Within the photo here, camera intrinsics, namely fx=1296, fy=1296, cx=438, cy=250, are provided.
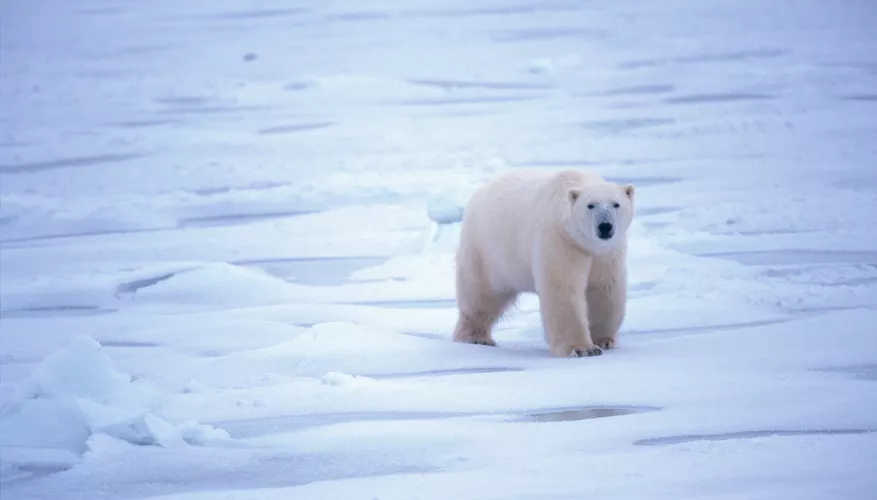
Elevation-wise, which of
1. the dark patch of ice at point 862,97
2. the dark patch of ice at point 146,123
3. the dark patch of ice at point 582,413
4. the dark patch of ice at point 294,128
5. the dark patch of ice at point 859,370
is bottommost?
the dark patch of ice at point 146,123

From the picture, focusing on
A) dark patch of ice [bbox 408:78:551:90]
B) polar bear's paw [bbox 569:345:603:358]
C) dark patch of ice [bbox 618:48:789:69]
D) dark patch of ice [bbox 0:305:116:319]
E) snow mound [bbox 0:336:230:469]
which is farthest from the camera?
dark patch of ice [bbox 618:48:789:69]

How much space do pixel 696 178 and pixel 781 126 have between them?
1571mm

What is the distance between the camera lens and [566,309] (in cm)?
382

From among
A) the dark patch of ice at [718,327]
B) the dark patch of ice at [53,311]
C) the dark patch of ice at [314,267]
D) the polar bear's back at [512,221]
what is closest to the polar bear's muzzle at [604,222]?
the polar bear's back at [512,221]

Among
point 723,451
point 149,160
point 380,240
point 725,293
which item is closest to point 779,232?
point 725,293

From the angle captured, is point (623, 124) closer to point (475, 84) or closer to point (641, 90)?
point (641, 90)

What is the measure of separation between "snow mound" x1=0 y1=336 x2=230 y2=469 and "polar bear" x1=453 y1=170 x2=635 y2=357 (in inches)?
48.3

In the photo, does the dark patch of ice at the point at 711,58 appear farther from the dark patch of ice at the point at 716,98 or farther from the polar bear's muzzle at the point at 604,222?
the polar bear's muzzle at the point at 604,222

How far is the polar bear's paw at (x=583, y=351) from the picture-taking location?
12.5 feet

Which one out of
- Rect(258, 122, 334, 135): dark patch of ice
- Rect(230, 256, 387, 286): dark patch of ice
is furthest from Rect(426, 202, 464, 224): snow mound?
Rect(258, 122, 334, 135): dark patch of ice

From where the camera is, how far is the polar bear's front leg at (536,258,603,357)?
12.5 ft

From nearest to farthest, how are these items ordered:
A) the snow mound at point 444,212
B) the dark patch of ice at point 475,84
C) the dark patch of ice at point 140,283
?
1. the dark patch of ice at point 140,283
2. the snow mound at point 444,212
3. the dark patch of ice at point 475,84

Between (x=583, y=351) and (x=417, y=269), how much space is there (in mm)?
1845

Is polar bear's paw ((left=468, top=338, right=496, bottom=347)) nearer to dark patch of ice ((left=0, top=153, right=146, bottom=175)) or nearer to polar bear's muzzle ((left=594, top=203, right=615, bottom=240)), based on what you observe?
polar bear's muzzle ((left=594, top=203, right=615, bottom=240))
